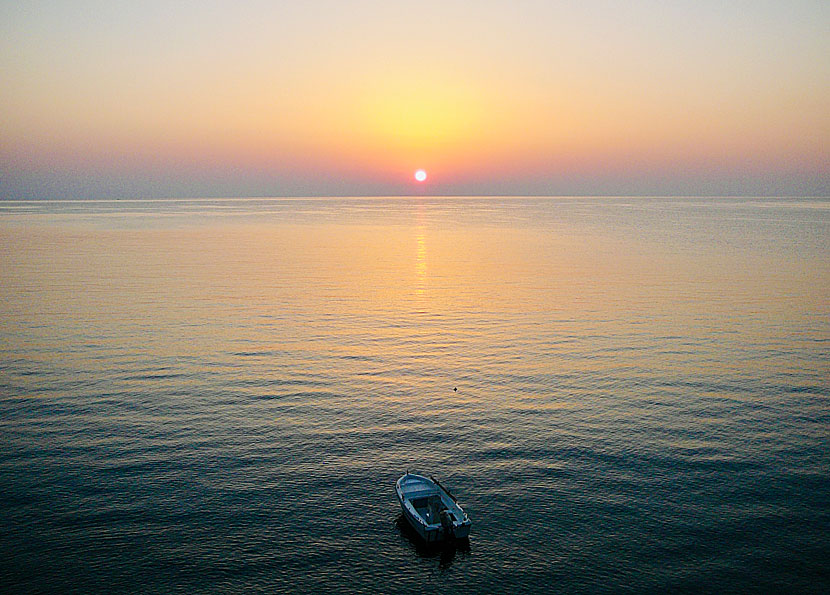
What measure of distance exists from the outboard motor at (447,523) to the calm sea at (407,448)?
154 centimetres

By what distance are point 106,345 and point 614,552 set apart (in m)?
84.2

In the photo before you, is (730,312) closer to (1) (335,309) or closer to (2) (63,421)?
(1) (335,309)

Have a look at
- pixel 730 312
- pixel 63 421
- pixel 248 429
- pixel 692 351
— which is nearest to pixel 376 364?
pixel 248 429

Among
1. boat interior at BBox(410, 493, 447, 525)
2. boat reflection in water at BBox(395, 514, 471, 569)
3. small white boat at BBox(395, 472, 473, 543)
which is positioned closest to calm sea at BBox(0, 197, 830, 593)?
boat reflection in water at BBox(395, 514, 471, 569)

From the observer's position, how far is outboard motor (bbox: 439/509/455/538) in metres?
52.8

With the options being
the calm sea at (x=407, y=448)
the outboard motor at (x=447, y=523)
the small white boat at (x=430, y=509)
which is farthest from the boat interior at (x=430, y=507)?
the calm sea at (x=407, y=448)

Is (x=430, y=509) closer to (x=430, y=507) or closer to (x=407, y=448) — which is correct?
(x=430, y=507)

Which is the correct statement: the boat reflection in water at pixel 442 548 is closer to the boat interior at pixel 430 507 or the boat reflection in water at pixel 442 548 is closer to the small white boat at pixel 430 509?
the small white boat at pixel 430 509

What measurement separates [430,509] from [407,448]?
45.7 ft

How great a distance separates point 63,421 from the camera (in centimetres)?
7362

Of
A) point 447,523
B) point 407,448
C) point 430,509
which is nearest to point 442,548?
point 447,523

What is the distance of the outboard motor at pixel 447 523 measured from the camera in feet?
173

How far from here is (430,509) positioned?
183ft

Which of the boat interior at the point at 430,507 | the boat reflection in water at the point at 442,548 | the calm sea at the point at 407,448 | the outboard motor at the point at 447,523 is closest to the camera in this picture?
the calm sea at the point at 407,448
